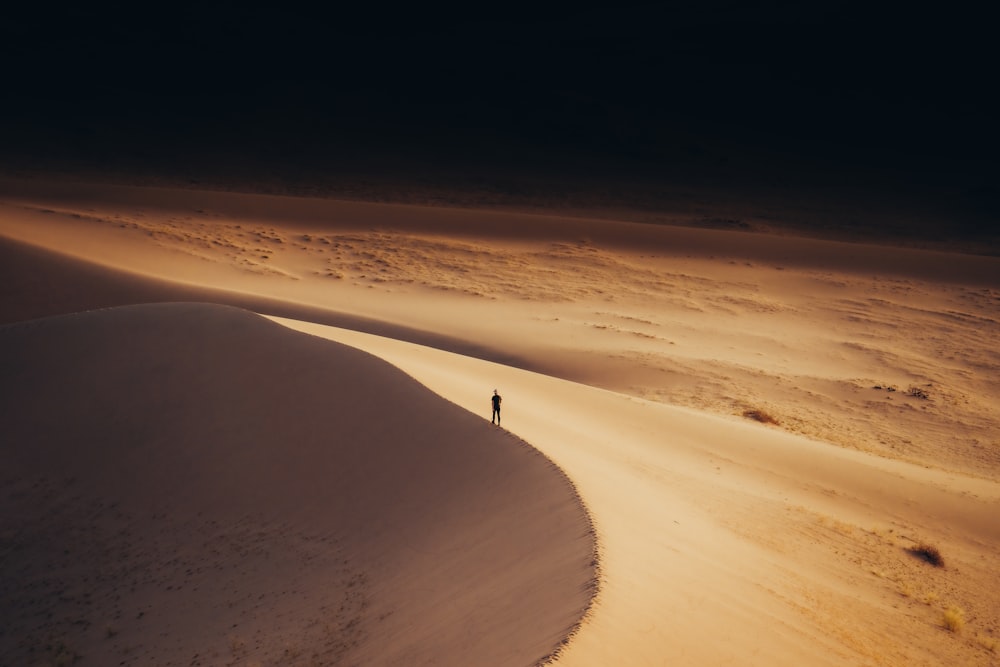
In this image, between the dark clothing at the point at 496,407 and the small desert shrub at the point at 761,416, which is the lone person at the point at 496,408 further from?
the small desert shrub at the point at 761,416

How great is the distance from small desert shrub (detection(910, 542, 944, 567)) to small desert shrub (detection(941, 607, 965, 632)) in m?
1.51

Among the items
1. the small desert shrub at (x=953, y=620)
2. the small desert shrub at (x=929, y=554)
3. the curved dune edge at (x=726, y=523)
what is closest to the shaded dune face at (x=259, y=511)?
the curved dune edge at (x=726, y=523)

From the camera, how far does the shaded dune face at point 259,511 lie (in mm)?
7305

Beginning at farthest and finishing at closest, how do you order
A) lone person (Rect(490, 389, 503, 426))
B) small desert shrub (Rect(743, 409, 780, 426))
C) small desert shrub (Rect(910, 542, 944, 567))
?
small desert shrub (Rect(743, 409, 780, 426))
small desert shrub (Rect(910, 542, 944, 567))
lone person (Rect(490, 389, 503, 426))

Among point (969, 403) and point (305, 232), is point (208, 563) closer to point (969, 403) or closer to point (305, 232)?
point (969, 403)

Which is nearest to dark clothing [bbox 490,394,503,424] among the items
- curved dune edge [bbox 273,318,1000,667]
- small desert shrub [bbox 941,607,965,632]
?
curved dune edge [bbox 273,318,1000,667]

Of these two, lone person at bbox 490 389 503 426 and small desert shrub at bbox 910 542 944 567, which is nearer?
lone person at bbox 490 389 503 426

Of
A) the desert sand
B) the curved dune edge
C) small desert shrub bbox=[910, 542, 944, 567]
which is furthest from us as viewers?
small desert shrub bbox=[910, 542, 944, 567]

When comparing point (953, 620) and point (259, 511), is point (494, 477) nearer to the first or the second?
point (259, 511)

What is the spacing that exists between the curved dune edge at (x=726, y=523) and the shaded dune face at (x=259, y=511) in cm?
52

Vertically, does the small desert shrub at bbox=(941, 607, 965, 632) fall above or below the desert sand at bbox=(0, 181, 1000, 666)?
below

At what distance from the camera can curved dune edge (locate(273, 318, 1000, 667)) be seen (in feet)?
21.7

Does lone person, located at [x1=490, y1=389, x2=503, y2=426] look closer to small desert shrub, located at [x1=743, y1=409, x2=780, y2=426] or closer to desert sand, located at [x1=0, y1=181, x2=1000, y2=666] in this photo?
desert sand, located at [x1=0, y1=181, x2=1000, y2=666]

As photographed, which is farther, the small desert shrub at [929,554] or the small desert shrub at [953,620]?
the small desert shrub at [929,554]
